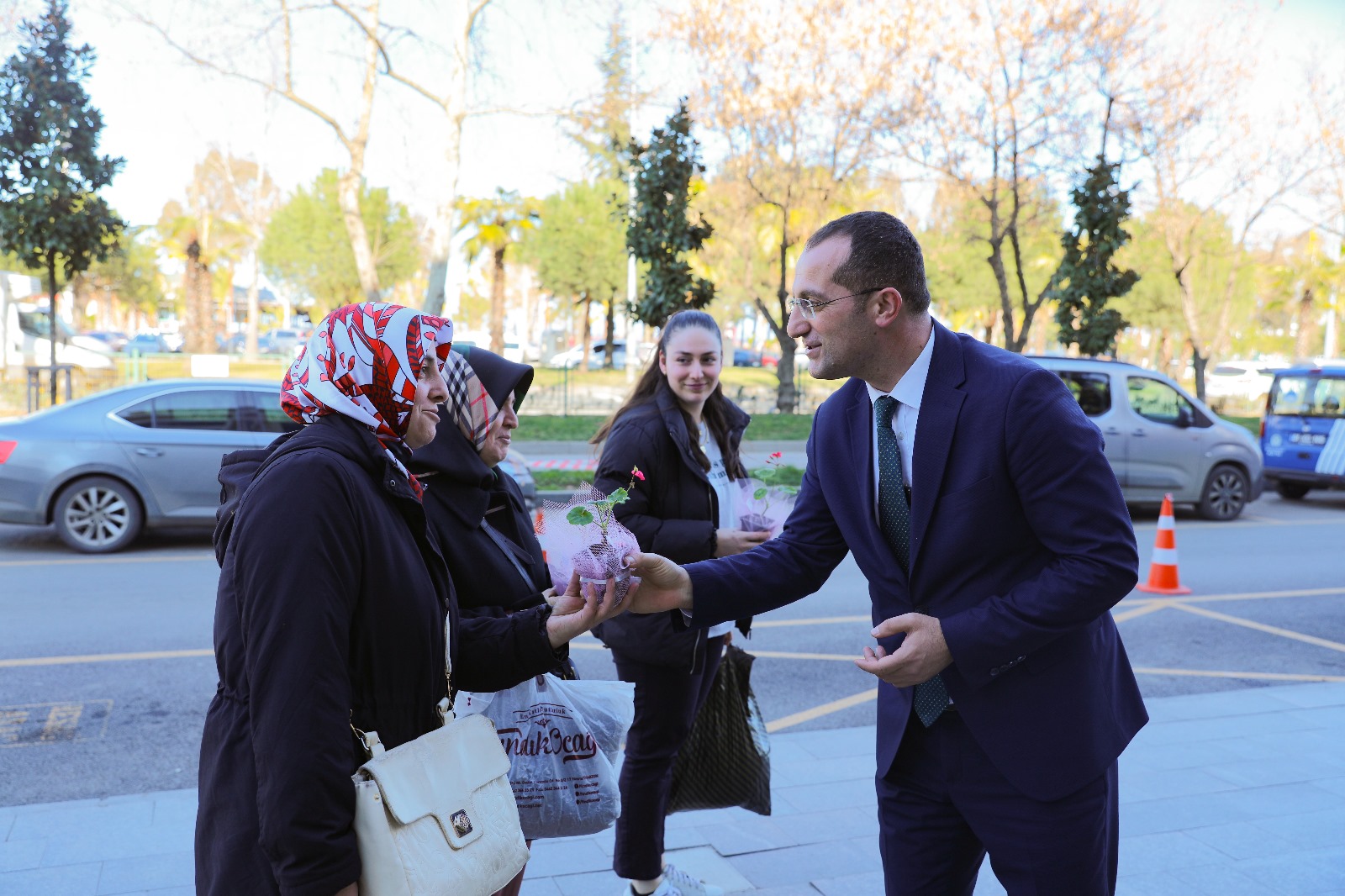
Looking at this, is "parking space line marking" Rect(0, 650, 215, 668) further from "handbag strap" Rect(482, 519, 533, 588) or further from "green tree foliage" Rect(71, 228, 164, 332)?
"green tree foliage" Rect(71, 228, 164, 332)

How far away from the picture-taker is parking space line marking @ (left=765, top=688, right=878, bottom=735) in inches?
227

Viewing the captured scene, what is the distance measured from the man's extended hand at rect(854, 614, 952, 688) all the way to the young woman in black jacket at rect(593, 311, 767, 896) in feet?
4.03

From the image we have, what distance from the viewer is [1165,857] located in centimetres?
402

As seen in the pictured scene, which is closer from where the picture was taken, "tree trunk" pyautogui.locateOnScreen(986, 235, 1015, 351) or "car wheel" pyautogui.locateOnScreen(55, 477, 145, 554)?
"car wheel" pyautogui.locateOnScreen(55, 477, 145, 554)

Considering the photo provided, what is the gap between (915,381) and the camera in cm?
238

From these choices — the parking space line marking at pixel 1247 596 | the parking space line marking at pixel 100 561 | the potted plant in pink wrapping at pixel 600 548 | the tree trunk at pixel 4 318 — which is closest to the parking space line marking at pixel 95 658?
the parking space line marking at pixel 100 561

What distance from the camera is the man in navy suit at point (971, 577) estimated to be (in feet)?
7.04

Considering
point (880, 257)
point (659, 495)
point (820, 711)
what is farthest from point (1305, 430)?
point (880, 257)

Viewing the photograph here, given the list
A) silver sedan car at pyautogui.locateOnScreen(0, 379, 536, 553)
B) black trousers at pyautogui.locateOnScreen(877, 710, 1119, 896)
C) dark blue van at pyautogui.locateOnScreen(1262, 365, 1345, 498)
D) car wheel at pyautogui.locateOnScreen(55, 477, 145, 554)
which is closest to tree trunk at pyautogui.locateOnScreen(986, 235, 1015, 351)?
dark blue van at pyautogui.locateOnScreen(1262, 365, 1345, 498)

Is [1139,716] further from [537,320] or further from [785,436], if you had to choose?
[537,320]

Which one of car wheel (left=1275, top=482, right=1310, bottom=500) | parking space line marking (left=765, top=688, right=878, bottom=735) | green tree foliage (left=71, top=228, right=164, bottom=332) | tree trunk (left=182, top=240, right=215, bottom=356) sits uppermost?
green tree foliage (left=71, top=228, right=164, bottom=332)

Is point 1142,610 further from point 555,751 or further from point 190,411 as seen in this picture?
point 190,411

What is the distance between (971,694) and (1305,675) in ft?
19.3

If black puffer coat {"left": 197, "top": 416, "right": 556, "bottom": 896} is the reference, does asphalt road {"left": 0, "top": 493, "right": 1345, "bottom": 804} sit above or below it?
below
